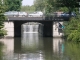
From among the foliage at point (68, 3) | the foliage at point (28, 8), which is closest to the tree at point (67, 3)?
the foliage at point (68, 3)

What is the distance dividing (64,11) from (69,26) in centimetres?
1585

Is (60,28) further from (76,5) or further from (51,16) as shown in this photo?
(76,5)

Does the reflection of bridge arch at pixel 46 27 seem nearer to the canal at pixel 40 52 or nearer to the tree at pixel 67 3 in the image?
the tree at pixel 67 3

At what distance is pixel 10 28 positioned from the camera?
218 ft

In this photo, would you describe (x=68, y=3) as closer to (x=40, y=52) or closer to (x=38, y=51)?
(x=38, y=51)

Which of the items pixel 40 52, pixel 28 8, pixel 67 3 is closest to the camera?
pixel 40 52

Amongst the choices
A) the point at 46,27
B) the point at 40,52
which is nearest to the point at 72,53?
the point at 40,52

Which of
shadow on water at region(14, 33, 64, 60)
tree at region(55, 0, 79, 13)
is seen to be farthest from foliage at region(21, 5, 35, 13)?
shadow on water at region(14, 33, 64, 60)

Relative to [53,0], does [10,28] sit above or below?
below

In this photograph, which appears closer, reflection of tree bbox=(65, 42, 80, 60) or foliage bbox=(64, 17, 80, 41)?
reflection of tree bbox=(65, 42, 80, 60)

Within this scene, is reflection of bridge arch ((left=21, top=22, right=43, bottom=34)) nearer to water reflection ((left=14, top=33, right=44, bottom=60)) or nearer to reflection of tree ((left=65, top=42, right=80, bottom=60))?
water reflection ((left=14, top=33, right=44, bottom=60))

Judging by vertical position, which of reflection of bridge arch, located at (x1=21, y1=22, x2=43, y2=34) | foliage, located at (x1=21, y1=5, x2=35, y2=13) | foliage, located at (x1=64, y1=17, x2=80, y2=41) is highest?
foliage, located at (x1=21, y1=5, x2=35, y2=13)

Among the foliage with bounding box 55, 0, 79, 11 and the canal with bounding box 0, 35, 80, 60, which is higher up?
the foliage with bounding box 55, 0, 79, 11

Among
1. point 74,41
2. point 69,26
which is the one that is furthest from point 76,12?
point 74,41
